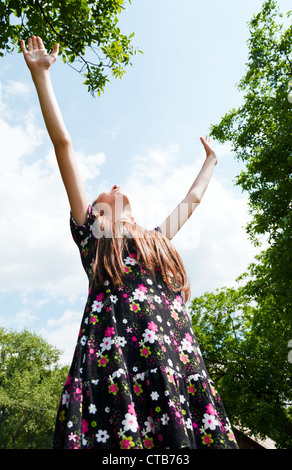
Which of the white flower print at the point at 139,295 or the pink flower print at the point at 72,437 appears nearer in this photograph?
the pink flower print at the point at 72,437

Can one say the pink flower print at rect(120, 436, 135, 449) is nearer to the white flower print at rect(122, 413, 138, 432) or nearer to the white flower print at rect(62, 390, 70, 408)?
the white flower print at rect(122, 413, 138, 432)

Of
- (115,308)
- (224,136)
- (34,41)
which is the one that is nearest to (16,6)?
(34,41)

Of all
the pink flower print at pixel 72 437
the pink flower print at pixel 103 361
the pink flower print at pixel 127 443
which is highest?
the pink flower print at pixel 103 361

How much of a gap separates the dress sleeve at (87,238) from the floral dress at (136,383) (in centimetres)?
25

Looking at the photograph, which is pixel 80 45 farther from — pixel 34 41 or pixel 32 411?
pixel 32 411

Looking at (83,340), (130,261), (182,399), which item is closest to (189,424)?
(182,399)

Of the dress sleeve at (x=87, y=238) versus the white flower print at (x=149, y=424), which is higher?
the dress sleeve at (x=87, y=238)

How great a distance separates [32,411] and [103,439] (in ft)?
124

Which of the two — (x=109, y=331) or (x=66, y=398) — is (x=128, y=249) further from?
(x=66, y=398)

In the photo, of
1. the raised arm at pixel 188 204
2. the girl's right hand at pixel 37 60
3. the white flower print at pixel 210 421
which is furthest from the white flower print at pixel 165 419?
the girl's right hand at pixel 37 60

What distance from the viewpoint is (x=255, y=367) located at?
1538 centimetres

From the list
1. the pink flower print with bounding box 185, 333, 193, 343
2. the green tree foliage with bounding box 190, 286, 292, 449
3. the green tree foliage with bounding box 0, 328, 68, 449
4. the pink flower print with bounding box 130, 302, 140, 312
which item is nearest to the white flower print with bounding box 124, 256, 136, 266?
the pink flower print with bounding box 130, 302, 140, 312

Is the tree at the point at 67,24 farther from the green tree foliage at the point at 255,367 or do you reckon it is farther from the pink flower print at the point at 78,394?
the green tree foliage at the point at 255,367

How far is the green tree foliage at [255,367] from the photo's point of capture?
42.4 ft
